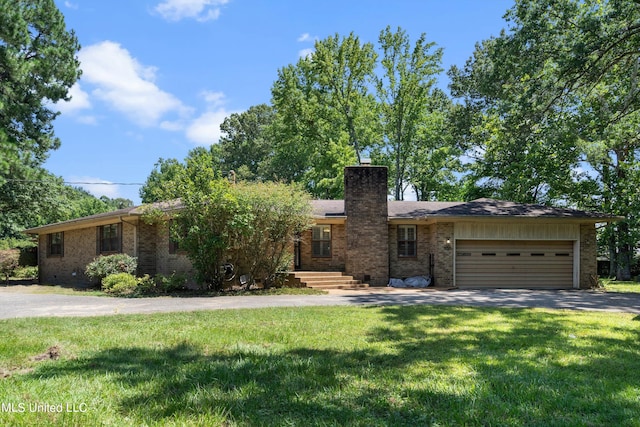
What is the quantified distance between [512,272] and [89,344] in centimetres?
1572

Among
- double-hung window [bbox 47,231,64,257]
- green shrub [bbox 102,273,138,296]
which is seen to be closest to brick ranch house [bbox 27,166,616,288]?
green shrub [bbox 102,273,138,296]

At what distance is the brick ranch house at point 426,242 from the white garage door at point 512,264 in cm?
4

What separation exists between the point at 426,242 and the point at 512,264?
3.42m

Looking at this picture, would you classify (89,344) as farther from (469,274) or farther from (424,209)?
A: (424,209)

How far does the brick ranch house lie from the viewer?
17406mm

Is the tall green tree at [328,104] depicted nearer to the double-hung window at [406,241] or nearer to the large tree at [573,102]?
the large tree at [573,102]

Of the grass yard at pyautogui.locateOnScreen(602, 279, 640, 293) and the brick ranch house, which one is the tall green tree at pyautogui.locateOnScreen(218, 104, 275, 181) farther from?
the grass yard at pyautogui.locateOnScreen(602, 279, 640, 293)

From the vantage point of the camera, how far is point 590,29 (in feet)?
46.3

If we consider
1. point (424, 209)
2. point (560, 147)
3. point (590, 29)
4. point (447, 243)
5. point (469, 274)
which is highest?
point (590, 29)

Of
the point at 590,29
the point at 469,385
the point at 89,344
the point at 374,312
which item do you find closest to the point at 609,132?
the point at 590,29

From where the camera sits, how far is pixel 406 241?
19000mm

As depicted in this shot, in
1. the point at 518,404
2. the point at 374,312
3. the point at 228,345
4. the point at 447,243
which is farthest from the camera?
the point at 447,243

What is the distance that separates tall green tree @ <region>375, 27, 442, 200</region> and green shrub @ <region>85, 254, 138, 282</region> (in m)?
19.3

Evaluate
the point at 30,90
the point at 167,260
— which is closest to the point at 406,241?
the point at 167,260
